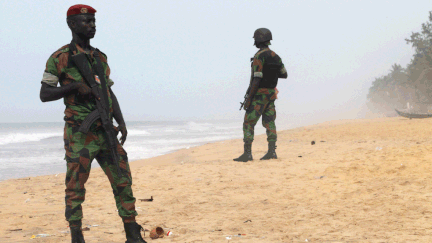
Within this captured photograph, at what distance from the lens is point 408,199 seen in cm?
433

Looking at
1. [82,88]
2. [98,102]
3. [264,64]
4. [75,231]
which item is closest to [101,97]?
[98,102]

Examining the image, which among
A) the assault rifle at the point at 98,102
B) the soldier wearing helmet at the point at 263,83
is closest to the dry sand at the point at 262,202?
the soldier wearing helmet at the point at 263,83

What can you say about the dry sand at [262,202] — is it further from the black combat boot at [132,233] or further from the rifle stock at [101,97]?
the rifle stock at [101,97]

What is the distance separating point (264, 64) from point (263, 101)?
747mm

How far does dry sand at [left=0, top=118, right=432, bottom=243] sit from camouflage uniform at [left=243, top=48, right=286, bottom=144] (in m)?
0.74

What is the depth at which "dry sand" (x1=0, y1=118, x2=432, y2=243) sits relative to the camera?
11.4 feet

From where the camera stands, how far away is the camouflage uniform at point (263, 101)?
7246 millimetres

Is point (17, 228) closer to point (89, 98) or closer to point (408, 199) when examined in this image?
point (89, 98)

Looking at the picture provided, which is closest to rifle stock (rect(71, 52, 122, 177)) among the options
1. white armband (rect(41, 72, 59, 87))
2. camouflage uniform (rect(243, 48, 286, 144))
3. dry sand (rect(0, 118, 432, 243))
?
white armband (rect(41, 72, 59, 87))

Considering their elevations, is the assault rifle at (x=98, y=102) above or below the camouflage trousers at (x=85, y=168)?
above

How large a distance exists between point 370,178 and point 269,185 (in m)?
1.60

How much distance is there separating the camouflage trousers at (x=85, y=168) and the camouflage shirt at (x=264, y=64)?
186 inches

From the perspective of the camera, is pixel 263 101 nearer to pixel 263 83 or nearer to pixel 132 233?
pixel 263 83

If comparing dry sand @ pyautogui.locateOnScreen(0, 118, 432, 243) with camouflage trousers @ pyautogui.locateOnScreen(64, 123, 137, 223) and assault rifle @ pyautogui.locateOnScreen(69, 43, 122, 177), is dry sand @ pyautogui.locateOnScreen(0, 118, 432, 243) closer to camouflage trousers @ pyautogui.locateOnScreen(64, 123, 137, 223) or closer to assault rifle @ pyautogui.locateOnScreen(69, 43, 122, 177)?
camouflage trousers @ pyautogui.locateOnScreen(64, 123, 137, 223)
